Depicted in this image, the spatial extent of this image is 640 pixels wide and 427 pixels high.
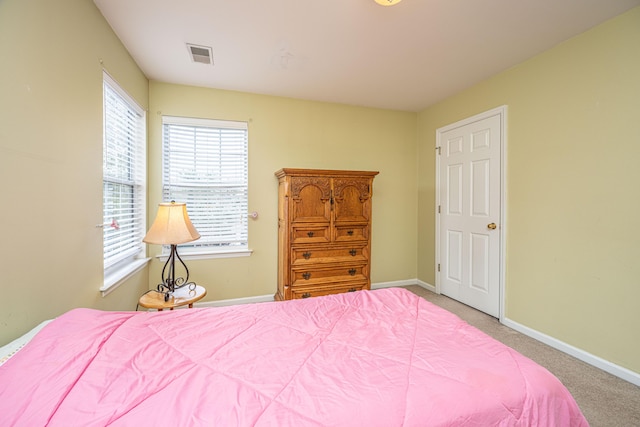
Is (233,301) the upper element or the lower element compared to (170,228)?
lower

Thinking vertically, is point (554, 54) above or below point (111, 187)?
above

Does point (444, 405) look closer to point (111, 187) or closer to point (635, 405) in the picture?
point (635, 405)

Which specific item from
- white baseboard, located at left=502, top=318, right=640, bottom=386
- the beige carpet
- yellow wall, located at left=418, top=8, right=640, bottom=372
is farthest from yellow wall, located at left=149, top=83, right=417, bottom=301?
the beige carpet

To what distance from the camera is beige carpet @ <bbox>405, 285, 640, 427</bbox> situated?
5.20 feet

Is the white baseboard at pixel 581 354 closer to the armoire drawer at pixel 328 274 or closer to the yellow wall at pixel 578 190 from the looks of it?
the yellow wall at pixel 578 190

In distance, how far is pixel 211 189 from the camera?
316 centimetres

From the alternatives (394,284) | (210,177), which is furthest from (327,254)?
(210,177)

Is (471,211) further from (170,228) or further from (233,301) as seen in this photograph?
(170,228)

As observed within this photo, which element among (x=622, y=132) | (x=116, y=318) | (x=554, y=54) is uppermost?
(x=554, y=54)

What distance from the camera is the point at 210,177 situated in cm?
316

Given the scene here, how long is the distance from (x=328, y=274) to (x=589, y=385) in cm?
219

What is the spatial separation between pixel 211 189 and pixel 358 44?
2199 mm

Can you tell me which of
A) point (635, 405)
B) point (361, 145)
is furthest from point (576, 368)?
point (361, 145)

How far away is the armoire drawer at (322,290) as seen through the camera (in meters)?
2.86
